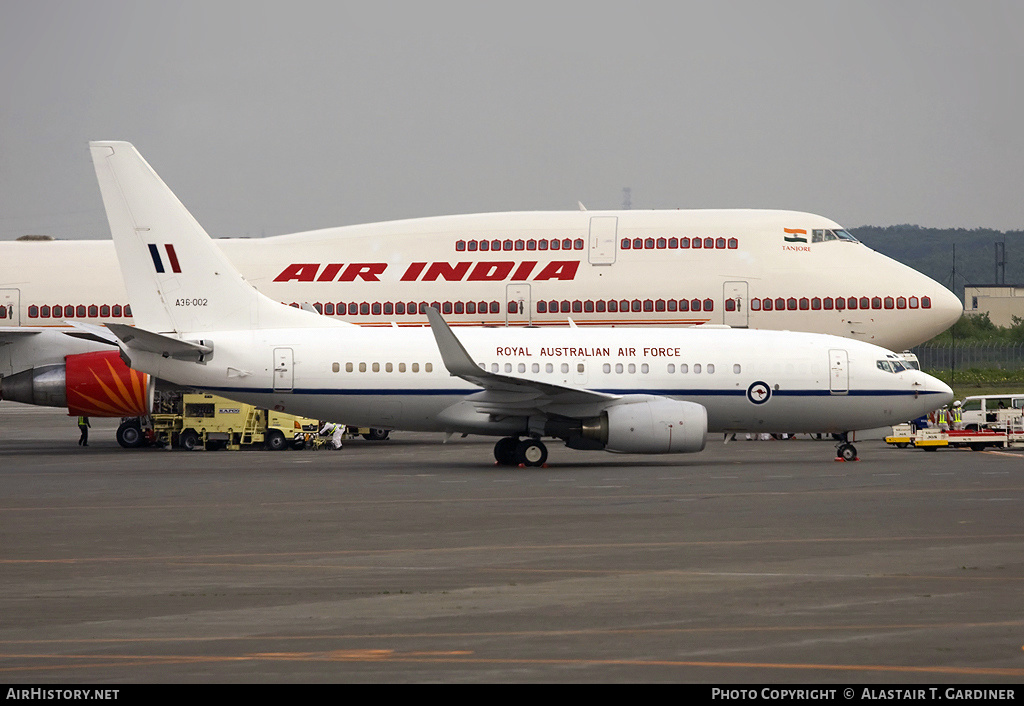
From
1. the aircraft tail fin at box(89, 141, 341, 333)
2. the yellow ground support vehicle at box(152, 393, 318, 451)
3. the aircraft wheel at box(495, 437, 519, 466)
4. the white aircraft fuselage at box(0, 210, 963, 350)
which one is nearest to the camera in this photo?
the aircraft wheel at box(495, 437, 519, 466)

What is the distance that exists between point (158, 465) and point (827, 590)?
839 inches

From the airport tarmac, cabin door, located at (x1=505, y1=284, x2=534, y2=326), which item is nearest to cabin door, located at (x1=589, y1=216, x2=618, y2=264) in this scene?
cabin door, located at (x1=505, y1=284, x2=534, y2=326)

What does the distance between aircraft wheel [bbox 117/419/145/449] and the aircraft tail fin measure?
25.6 ft

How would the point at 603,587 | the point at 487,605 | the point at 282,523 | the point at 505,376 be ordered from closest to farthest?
the point at 487,605 → the point at 603,587 → the point at 282,523 → the point at 505,376

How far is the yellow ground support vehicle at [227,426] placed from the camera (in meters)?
37.0

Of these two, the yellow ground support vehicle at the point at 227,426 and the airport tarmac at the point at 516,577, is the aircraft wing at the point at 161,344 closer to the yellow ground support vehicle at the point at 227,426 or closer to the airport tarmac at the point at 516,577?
the airport tarmac at the point at 516,577

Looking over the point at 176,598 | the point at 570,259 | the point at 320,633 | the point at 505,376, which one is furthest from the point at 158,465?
the point at 320,633

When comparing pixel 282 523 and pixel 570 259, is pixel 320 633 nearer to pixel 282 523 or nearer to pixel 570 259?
pixel 282 523

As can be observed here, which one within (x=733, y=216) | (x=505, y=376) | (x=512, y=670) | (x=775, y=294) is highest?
(x=733, y=216)

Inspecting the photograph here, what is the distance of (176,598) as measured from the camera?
1253 centimetres

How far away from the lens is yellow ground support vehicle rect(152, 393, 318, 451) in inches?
1458

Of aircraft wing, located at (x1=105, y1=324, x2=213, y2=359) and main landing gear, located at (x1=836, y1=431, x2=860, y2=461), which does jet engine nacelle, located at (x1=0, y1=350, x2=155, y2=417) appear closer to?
aircraft wing, located at (x1=105, y1=324, x2=213, y2=359)

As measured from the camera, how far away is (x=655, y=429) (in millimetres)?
27641

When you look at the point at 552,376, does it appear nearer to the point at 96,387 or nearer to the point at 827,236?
the point at 96,387
